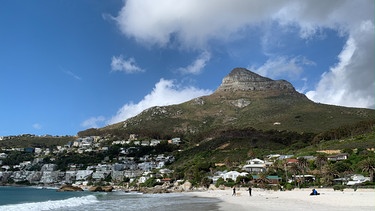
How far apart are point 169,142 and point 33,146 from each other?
7200 centimetres

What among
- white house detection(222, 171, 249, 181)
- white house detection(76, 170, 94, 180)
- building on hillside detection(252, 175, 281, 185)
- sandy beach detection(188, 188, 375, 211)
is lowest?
sandy beach detection(188, 188, 375, 211)

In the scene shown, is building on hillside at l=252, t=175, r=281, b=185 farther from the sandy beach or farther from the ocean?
the sandy beach

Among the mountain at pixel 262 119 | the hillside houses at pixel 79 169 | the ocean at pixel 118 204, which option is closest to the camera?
the ocean at pixel 118 204

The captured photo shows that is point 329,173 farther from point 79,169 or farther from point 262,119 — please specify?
point 79,169

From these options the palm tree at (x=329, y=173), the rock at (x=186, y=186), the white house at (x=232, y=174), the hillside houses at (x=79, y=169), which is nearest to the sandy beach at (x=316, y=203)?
the palm tree at (x=329, y=173)

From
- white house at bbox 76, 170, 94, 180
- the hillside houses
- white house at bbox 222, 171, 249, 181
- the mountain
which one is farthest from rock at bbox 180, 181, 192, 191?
white house at bbox 76, 170, 94, 180

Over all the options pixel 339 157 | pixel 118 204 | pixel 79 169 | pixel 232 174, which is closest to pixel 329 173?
pixel 339 157

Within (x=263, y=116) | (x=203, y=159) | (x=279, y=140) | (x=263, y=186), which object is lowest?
(x=263, y=186)

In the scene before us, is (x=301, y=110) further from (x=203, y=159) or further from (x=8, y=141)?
(x=8, y=141)

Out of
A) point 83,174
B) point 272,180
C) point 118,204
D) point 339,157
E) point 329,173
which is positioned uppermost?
point 339,157

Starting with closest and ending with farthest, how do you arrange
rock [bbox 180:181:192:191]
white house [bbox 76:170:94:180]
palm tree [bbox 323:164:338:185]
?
palm tree [bbox 323:164:338:185] < rock [bbox 180:181:192:191] < white house [bbox 76:170:94:180]

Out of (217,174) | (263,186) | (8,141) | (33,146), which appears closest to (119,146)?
(33,146)

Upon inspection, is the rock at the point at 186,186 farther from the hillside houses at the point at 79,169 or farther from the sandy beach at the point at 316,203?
the sandy beach at the point at 316,203

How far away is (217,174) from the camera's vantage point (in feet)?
257
